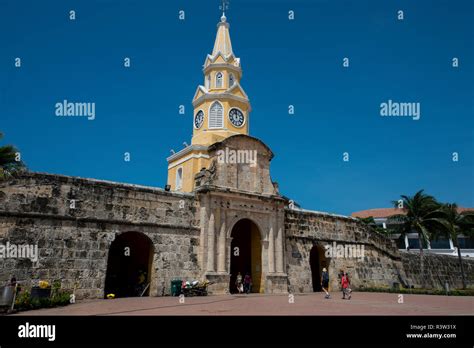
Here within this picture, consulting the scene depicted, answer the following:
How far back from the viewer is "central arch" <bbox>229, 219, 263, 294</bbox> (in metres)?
22.8

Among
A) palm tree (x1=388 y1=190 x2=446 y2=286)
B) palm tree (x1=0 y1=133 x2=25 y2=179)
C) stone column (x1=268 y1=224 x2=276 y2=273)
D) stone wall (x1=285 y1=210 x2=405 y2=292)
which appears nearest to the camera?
palm tree (x1=0 y1=133 x2=25 y2=179)

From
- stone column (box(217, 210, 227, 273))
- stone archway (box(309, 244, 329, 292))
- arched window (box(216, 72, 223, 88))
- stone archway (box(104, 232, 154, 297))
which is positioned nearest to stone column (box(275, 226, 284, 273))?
stone column (box(217, 210, 227, 273))

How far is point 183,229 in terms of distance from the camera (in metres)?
20.0

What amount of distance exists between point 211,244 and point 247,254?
5991 millimetres

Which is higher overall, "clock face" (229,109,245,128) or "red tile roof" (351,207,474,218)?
"clock face" (229,109,245,128)

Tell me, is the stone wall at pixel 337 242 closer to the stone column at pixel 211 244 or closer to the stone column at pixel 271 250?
the stone column at pixel 271 250

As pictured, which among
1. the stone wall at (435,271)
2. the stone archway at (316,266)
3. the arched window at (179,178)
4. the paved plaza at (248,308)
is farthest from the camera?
the stone wall at (435,271)

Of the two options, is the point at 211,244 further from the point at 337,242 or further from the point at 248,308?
the point at 337,242

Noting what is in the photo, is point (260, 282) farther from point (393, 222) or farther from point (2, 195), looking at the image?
point (393, 222)

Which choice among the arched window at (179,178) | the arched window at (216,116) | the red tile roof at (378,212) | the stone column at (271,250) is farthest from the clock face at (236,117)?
the red tile roof at (378,212)

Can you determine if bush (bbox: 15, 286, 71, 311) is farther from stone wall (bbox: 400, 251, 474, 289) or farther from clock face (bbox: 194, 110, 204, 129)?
stone wall (bbox: 400, 251, 474, 289)

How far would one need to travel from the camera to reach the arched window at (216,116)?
2953cm

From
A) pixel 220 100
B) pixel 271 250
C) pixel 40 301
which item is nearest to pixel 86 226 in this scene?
pixel 40 301

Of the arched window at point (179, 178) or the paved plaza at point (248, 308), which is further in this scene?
the arched window at point (179, 178)
